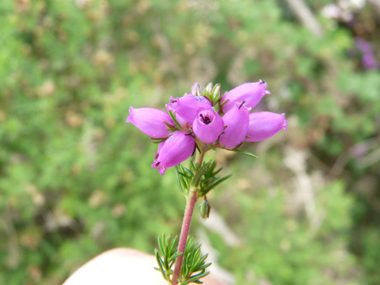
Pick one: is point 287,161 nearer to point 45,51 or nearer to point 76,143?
point 76,143

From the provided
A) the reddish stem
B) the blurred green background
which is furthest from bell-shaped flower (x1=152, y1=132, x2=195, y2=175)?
the blurred green background

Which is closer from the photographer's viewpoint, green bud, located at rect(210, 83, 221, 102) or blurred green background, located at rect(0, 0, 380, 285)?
green bud, located at rect(210, 83, 221, 102)

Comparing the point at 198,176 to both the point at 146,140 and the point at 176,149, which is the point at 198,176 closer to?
the point at 176,149

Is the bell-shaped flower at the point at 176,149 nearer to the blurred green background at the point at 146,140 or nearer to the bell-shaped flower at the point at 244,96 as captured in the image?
the bell-shaped flower at the point at 244,96

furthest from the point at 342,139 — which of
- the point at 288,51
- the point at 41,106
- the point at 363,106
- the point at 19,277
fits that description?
the point at 19,277

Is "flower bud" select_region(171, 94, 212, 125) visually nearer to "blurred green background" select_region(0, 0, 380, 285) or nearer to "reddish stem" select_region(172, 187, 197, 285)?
"reddish stem" select_region(172, 187, 197, 285)

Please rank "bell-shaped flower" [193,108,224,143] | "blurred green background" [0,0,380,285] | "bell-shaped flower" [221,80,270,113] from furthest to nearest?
"blurred green background" [0,0,380,285], "bell-shaped flower" [221,80,270,113], "bell-shaped flower" [193,108,224,143]

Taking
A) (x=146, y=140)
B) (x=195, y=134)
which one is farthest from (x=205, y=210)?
(x=146, y=140)

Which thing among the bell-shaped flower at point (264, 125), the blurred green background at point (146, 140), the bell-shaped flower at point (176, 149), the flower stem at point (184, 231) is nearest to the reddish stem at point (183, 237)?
the flower stem at point (184, 231)
